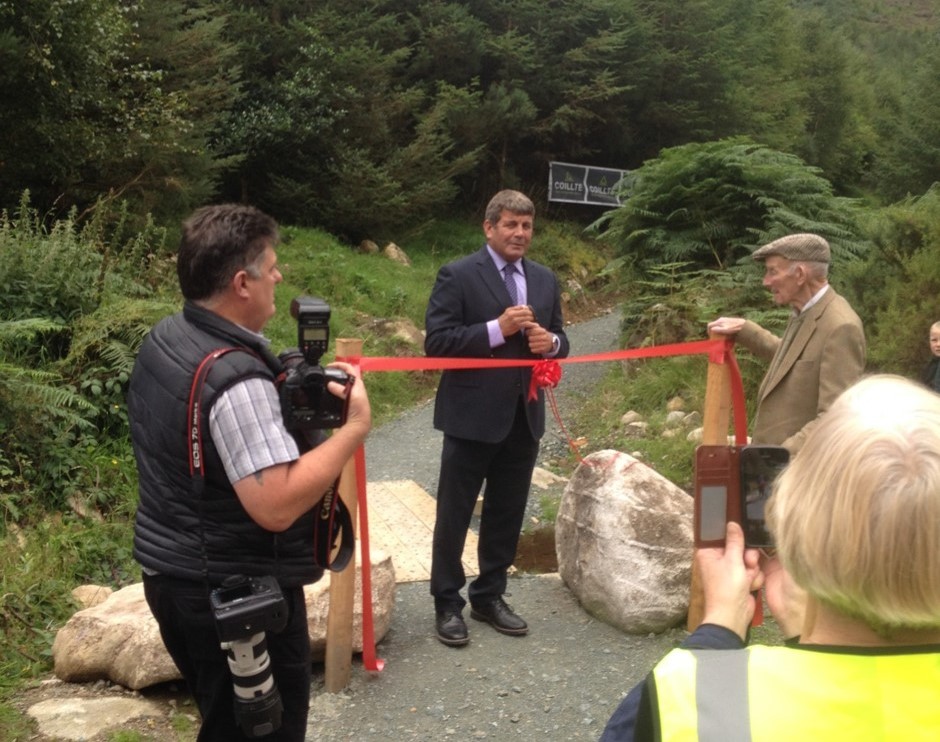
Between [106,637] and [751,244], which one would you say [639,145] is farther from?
[106,637]

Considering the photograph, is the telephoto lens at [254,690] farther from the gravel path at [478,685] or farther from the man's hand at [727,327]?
the man's hand at [727,327]

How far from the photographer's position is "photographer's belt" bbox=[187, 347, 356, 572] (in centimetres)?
226

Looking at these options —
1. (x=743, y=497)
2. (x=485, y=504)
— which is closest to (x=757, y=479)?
(x=743, y=497)

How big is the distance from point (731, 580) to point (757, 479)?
21 cm

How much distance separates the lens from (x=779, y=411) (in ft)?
13.8

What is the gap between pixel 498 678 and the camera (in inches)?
168

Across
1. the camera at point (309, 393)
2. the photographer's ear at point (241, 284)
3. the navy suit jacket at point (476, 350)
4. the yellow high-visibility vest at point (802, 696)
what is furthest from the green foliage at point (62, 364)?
the yellow high-visibility vest at point (802, 696)

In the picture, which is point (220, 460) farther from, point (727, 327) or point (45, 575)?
point (45, 575)

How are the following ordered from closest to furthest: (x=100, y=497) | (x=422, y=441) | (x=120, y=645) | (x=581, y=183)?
1. (x=120, y=645)
2. (x=100, y=497)
3. (x=422, y=441)
4. (x=581, y=183)

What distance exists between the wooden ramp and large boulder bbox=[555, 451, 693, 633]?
0.85 m

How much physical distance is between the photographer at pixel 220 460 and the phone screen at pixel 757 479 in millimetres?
1120

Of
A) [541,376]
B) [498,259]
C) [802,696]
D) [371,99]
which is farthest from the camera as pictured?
[371,99]

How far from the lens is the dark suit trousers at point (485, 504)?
14.7 ft

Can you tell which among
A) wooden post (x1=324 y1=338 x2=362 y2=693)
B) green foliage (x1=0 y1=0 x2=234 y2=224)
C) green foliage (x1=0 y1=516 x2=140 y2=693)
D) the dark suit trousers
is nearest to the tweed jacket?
the dark suit trousers
